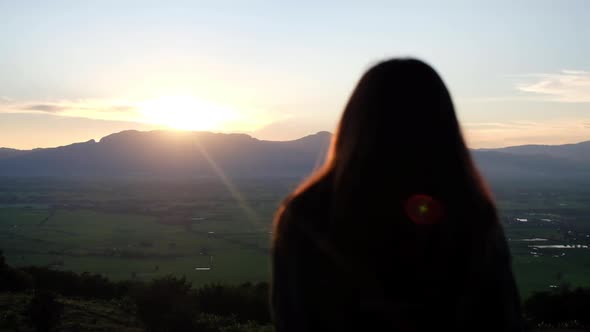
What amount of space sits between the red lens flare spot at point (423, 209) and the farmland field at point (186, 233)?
92.4ft

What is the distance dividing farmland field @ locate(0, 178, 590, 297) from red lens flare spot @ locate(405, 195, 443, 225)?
28161mm

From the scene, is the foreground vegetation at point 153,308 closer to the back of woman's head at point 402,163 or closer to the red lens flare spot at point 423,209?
the back of woman's head at point 402,163

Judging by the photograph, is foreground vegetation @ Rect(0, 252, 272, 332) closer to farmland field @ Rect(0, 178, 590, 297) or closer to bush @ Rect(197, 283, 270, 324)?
bush @ Rect(197, 283, 270, 324)

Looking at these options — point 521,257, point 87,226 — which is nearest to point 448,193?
point 521,257

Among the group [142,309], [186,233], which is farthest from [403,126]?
[186,233]

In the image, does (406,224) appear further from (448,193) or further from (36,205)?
(36,205)

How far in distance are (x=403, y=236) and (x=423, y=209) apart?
0.12 metres

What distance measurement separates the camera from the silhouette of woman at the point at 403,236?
6.37 ft

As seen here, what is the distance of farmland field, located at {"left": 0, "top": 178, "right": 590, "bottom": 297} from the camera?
52219mm

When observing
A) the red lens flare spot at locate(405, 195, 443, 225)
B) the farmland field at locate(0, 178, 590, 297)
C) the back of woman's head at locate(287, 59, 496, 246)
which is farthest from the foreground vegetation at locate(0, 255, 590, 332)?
the red lens flare spot at locate(405, 195, 443, 225)

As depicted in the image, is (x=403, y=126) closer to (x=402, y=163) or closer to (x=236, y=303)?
(x=402, y=163)

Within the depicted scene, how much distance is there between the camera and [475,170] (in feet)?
6.82

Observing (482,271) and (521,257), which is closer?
(482,271)

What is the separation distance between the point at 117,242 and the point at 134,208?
36.7 meters
